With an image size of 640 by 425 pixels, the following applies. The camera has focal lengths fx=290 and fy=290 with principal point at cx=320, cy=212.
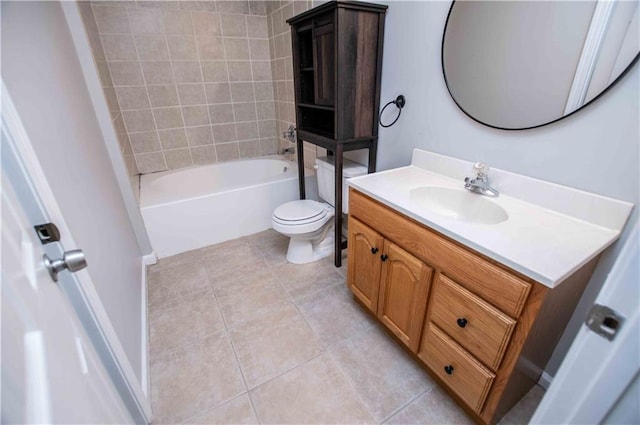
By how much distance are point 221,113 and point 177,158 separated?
2.06ft

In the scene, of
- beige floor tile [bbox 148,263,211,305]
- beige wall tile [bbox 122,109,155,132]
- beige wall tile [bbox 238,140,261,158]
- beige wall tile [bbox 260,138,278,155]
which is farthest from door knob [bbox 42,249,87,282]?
beige wall tile [bbox 260,138,278,155]

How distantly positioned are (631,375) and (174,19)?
129 inches

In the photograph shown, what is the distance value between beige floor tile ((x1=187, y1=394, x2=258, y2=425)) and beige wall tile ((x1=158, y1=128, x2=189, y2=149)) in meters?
2.39

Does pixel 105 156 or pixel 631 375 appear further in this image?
pixel 105 156

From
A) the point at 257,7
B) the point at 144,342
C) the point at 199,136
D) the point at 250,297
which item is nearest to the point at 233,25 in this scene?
the point at 257,7

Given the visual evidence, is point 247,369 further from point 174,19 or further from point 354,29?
point 174,19

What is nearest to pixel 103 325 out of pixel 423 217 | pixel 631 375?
pixel 423 217

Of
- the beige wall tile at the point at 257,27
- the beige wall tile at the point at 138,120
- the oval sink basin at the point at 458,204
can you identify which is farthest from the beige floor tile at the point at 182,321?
the beige wall tile at the point at 257,27

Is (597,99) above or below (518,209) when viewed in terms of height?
above

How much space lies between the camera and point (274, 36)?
9.03ft

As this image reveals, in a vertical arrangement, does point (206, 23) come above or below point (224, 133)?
above

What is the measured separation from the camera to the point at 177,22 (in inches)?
98.0

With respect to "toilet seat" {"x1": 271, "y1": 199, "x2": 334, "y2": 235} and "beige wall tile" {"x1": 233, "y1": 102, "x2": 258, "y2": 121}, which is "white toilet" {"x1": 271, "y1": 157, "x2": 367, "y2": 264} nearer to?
"toilet seat" {"x1": 271, "y1": 199, "x2": 334, "y2": 235}

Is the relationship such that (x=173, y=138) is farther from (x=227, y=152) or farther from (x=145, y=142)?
(x=227, y=152)
